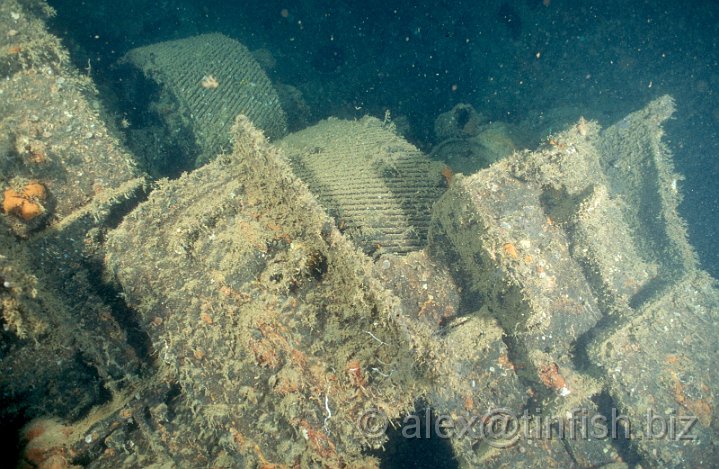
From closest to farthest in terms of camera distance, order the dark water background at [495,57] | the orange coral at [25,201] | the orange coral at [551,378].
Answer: the orange coral at [25,201] < the orange coral at [551,378] < the dark water background at [495,57]

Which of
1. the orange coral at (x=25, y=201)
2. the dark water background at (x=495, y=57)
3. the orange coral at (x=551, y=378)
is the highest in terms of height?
the dark water background at (x=495, y=57)

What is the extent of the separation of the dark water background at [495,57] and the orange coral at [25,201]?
4527 mm

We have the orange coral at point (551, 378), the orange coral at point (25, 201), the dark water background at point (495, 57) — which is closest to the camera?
the orange coral at point (25, 201)

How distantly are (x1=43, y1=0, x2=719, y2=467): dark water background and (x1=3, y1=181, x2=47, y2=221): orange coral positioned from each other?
14.9 ft

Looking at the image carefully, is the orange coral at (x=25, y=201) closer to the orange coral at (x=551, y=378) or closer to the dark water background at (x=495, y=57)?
the dark water background at (x=495, y=57)

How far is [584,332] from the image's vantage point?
415 cm

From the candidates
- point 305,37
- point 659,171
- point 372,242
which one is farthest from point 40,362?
point 305,37

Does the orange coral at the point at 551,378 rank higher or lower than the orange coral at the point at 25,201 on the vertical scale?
lower

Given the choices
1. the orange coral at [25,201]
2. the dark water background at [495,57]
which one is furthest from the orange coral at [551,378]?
the dark water background at [495,57]

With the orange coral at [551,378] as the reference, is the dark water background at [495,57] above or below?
above

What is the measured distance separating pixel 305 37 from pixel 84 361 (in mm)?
16458

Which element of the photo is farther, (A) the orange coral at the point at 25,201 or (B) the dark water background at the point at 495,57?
(B) the dark water background at the point at 495,57

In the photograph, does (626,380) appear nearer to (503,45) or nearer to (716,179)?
(716,179)

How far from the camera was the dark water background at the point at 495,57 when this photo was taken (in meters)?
10.6
